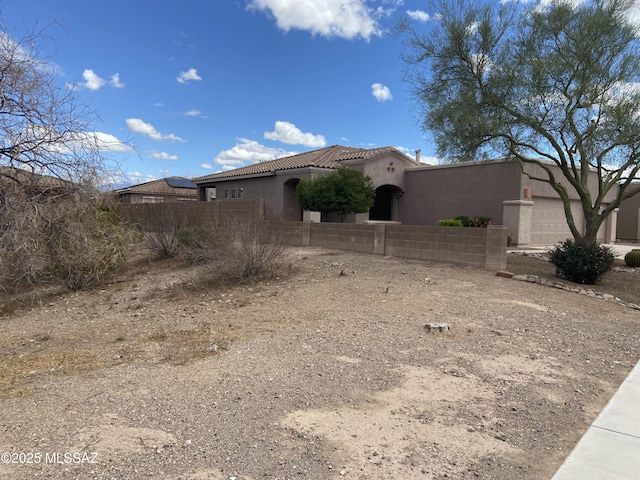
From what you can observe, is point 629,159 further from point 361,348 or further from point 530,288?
point 361,348

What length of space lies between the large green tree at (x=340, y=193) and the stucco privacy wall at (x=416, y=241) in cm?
333

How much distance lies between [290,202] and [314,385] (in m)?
21.9

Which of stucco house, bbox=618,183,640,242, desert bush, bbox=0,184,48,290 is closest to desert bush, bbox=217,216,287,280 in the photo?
desert bush, bbox=0,184,48,290

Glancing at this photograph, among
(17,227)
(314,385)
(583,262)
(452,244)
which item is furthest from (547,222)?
(17,227)

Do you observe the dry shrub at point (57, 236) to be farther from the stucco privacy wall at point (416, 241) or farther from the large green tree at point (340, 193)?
the large green tree at point (340, 193)

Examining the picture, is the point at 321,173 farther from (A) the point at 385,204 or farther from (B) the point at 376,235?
(B) the point at 376,235

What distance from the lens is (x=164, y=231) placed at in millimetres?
15383

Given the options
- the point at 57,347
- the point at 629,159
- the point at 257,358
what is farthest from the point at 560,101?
the point at 57,347

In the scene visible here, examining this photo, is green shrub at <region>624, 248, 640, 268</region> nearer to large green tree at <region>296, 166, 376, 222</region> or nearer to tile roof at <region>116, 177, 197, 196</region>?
large green tree at <region>296, 166, 376, 222</region>

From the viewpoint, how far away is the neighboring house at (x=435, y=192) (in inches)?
839

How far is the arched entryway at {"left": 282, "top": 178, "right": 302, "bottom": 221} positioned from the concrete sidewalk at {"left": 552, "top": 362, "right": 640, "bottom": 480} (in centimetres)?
2184

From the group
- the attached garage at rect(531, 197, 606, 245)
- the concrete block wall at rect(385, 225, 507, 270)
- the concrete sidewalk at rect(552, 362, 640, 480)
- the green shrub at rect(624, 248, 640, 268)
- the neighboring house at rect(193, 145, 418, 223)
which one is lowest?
the concrete sidewalk at rect(552, 362, 640, 480)

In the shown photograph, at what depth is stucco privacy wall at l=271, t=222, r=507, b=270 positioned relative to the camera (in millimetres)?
11930

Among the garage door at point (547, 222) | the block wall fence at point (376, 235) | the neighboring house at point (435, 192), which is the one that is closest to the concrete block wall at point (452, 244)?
the block wall fence at point (376, 235)
